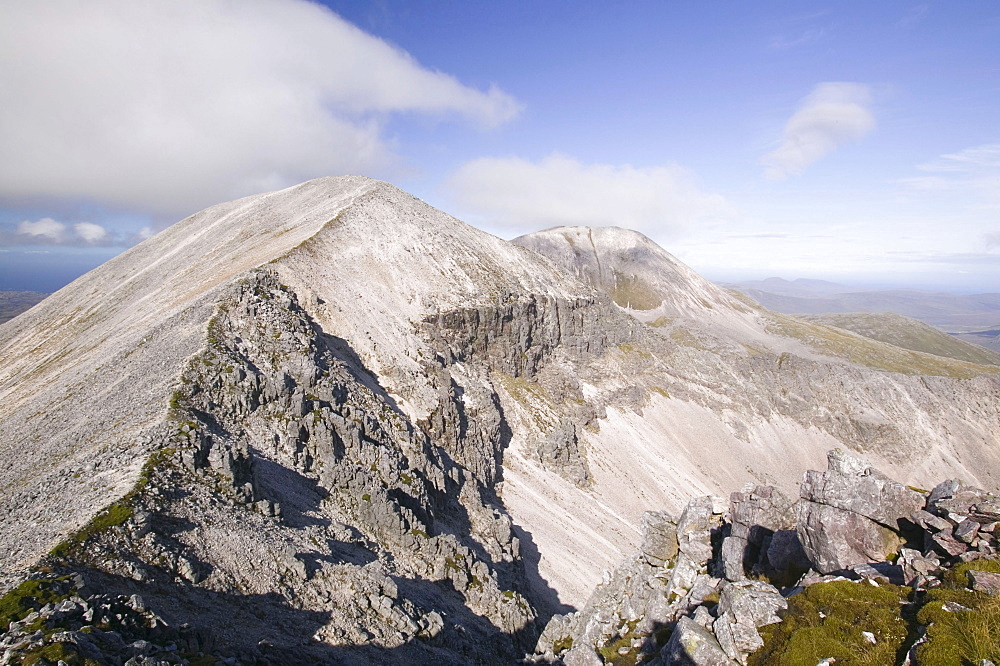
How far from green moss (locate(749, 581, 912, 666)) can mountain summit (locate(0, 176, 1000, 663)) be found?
21.2 m

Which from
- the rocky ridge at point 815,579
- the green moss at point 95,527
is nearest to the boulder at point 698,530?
the rocky ridge at point 815,579

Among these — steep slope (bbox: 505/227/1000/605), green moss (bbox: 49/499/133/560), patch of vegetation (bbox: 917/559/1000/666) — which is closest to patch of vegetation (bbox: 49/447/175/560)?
green moss (bbox: 49/499/133/560)

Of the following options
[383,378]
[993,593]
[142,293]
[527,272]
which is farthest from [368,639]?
[527,272]

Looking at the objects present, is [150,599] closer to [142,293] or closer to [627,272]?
[142,293]

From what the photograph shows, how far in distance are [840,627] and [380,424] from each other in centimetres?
4249

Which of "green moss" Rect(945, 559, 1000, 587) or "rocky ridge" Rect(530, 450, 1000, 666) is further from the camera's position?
"green moss" Rect(945, 559, 1000, 587)

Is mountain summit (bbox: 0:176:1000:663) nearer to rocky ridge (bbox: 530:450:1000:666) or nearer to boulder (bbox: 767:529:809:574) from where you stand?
rocky ridge (bbox: 530:450:1000:666)

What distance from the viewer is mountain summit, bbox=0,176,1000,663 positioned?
88.4ft

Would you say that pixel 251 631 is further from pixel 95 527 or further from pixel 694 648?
pixel 694 648

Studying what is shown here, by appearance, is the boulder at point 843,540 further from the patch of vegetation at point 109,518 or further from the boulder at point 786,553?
the patch of vegetation at point 109,518

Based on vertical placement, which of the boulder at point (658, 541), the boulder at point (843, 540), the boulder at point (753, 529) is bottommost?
the boulder at point (658, 541)

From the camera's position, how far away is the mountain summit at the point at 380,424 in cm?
2695

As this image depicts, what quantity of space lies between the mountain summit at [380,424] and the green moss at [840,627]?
21220mm

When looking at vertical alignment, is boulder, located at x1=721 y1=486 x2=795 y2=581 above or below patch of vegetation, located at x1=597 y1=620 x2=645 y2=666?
above
